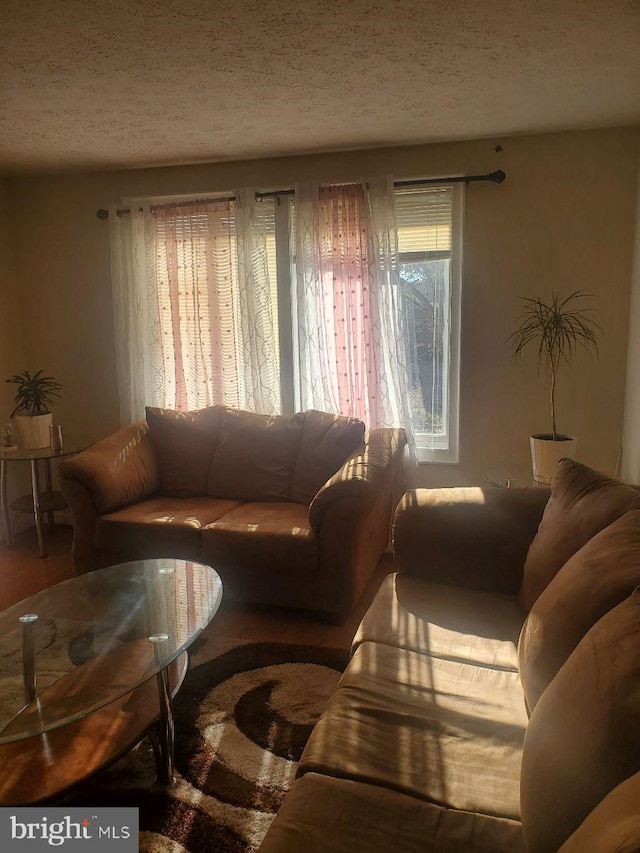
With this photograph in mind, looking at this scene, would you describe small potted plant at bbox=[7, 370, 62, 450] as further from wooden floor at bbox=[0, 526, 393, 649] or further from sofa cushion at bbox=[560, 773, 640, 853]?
sofa cushion at bbox=[560, 773, 640, 853]

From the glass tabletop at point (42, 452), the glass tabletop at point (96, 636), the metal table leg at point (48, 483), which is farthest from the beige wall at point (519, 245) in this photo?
the glass tabletop at point (96, 636)

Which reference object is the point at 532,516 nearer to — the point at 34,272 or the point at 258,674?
the point at 258,674

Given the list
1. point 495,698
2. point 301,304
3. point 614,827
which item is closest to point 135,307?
point 301,304

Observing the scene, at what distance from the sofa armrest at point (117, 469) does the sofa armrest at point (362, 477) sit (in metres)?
1.13

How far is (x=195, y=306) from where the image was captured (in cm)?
395

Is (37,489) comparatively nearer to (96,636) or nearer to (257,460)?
(257,460)

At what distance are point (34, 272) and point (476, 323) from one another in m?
3.10

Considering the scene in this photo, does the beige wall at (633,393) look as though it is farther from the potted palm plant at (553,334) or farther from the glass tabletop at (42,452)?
the glass tabletop at (42,452)

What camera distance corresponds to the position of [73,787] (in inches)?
60.1

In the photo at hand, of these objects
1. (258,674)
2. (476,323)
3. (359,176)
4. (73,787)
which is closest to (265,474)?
(258,674)

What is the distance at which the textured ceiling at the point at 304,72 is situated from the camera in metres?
1.97

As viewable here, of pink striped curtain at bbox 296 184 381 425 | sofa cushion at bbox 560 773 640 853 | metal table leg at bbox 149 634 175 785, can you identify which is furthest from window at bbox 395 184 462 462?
sofa cushion at bbox 560 773 640 853

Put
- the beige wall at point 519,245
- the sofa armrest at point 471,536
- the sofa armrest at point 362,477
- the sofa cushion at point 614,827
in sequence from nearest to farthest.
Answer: the sofa cushion at point 614,827
the sofa armrest at point 471,536
the sofa armrest at point 362,477
the beige wall at point 519,245

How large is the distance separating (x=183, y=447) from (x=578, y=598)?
2.66m
